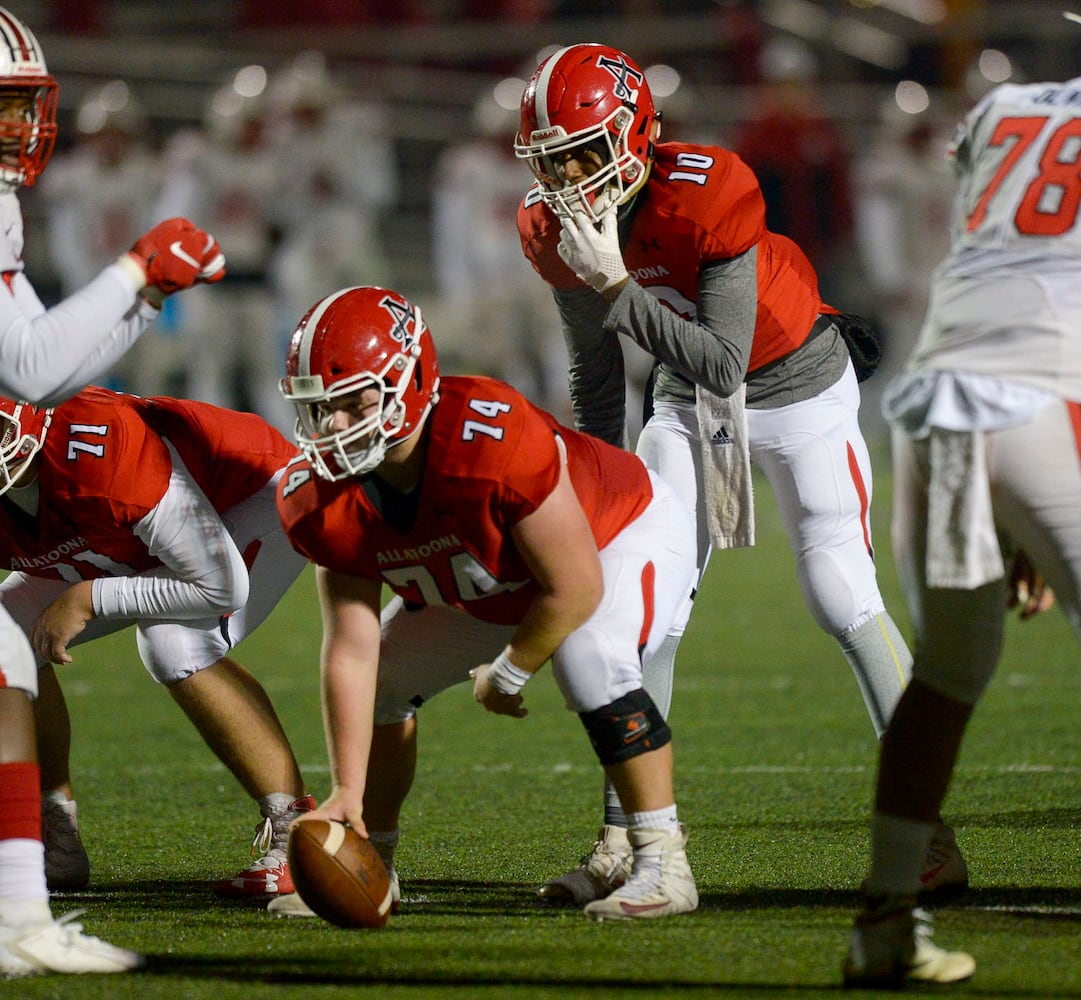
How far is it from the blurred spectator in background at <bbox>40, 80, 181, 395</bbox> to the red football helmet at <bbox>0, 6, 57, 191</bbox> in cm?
933

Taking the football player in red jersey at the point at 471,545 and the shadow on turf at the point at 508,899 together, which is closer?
the football player in red jersey at the point at 471,545

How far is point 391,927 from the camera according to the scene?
10.3 feet

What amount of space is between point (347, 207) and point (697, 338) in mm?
9482

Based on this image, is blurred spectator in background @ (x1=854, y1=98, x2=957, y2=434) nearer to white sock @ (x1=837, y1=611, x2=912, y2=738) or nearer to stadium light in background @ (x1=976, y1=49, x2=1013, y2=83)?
stadium light in background @ (x1=976, y1=49, x2=1013, y2=83)

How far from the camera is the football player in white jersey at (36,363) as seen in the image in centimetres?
281

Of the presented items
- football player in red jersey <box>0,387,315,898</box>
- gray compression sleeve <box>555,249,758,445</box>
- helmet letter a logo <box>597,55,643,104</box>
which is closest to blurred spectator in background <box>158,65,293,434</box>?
football player in red jersey <box>0,387,315,898</box>

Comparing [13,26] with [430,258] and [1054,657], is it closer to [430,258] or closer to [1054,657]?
[1054,657]

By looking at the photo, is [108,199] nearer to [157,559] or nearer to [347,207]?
[347,207]

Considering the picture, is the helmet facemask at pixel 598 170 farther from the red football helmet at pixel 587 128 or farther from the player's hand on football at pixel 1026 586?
the player's hand on football at pixel 1026 586

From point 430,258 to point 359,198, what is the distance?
1.97 meters

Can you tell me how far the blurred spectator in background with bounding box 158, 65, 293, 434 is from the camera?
1233 centimetres

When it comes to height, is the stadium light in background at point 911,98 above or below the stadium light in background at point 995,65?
below

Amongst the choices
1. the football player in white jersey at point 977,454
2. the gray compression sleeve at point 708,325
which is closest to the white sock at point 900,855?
the football player in white jersey at point 977,454

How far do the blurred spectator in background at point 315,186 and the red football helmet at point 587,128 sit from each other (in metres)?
8.80
